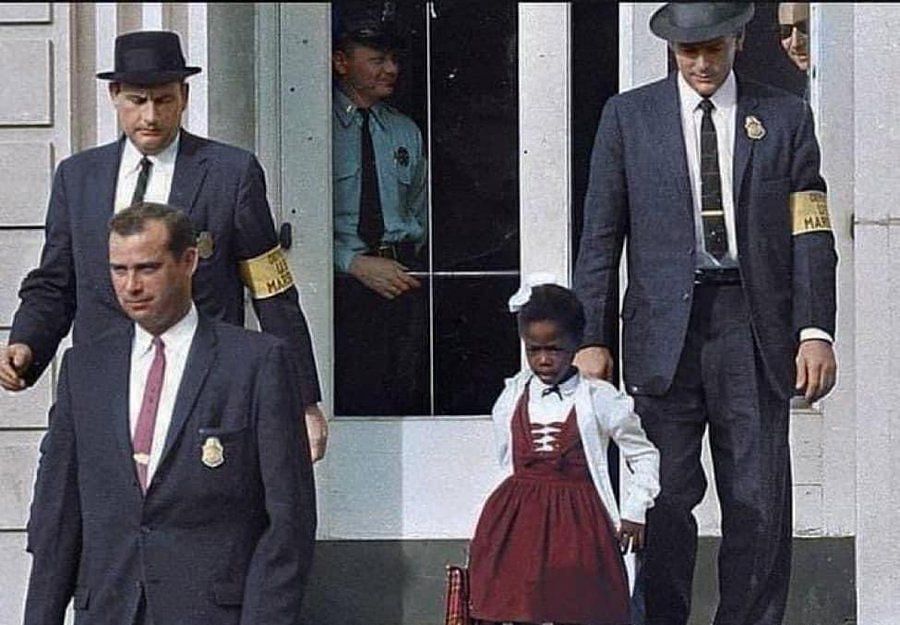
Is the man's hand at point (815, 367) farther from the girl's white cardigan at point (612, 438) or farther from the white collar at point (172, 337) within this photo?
the white collar at point (172, 337)

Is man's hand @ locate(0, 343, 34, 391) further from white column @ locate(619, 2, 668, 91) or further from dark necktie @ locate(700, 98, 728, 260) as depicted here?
white column @ locate(619, 2, 668, 91)

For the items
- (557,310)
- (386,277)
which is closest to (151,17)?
(386,277)

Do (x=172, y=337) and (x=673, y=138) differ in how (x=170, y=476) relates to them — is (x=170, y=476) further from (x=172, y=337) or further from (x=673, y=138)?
(x=673, y=138)

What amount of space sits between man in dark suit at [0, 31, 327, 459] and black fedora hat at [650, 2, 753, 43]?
1.24 metres

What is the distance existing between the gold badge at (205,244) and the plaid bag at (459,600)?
3.73 ft

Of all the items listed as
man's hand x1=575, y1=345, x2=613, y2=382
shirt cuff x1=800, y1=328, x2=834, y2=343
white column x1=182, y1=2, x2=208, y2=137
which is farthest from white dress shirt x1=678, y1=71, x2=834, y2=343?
white column x1=182, y1=2, x2=208, y2=137

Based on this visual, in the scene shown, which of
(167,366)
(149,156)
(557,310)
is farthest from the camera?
(557,310)

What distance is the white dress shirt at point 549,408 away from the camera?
6.38m

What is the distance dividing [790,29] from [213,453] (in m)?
3.36

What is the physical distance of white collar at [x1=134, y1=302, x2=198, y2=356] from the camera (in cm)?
523


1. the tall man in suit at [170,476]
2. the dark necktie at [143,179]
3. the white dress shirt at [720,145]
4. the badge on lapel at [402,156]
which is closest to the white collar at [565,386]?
the white dress shirt at [720,145]

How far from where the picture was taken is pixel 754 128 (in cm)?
654

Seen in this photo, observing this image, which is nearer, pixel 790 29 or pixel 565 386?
pixel 565 386

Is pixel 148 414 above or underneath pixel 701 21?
underneath
